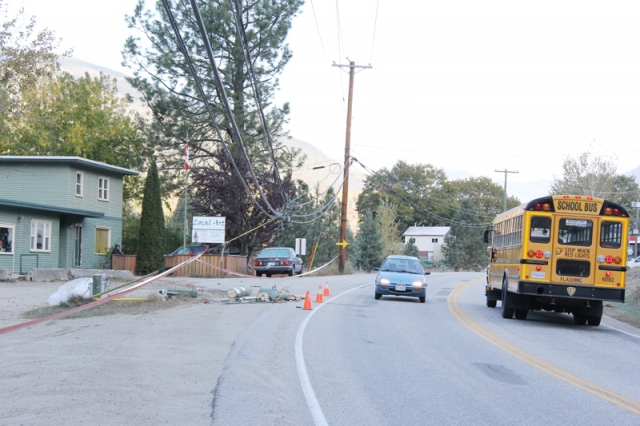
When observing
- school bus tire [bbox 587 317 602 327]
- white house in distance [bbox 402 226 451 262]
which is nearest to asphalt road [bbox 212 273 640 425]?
school bus tire [bbox 587 317 602 327]

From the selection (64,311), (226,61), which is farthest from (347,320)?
(226,61)

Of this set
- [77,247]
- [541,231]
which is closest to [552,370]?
[541,231]

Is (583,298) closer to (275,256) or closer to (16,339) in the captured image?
(16,339)

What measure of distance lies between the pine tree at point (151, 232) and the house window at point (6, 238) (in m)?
7.14

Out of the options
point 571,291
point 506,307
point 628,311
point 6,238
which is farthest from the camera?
point 6,238

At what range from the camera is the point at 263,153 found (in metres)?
46.8

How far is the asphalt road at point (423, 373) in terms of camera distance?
7.54m

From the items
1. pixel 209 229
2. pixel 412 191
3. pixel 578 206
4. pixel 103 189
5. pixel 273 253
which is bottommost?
pixel 273 253

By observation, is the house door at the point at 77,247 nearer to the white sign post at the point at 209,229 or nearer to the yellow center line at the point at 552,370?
the white sign post at the point at 209,229

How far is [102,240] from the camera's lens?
134 ft

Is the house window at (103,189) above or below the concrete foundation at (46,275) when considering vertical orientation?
above

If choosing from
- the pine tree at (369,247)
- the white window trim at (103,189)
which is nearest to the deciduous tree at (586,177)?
the pine tree at (369,247)

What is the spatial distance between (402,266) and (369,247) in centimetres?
3993

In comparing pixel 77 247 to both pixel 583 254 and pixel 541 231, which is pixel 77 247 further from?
pixel 583 254
